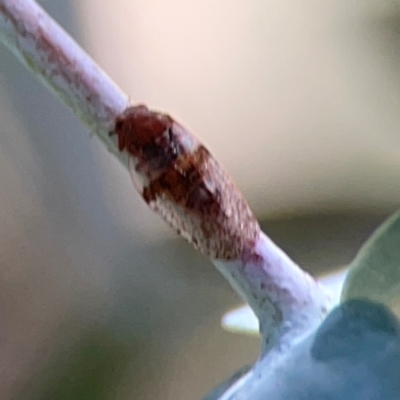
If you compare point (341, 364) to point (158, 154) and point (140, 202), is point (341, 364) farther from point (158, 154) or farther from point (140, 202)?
point (140, 202)

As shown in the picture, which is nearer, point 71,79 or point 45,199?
point 71,79

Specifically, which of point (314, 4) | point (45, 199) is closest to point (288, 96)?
point (314, 4)

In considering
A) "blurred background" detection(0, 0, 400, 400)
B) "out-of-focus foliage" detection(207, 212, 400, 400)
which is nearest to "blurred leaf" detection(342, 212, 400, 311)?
"out-of-focus foliage" detection(207, 212, 400, 400)

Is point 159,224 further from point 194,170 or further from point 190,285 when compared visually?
point 194,170

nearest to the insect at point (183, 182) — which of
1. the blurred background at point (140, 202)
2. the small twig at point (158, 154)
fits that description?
the small twig at point (158, 154)

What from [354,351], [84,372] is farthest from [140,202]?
[354,351]

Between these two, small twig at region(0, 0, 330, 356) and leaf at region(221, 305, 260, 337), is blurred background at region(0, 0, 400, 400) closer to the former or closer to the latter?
leaf at region(221, 305, 260, 337)

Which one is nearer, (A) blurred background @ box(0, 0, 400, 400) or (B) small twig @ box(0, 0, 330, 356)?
(B) small twig @ box(0, 0, 330, 356)
